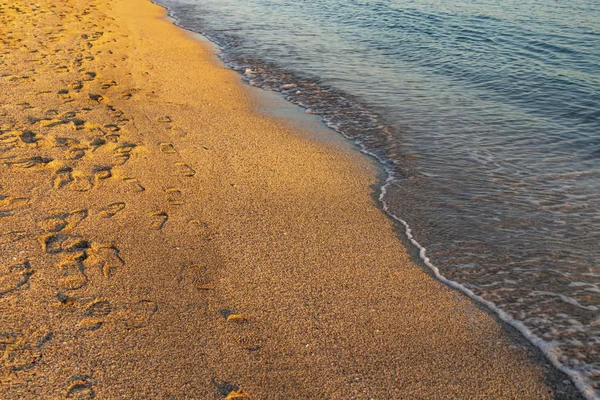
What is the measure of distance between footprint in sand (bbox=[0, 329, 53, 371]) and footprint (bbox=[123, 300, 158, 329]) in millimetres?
457

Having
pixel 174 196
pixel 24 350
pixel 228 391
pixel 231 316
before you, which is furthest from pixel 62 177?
pixel 228 391

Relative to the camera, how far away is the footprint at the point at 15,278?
11.5 feet

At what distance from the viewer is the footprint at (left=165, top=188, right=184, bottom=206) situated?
195 inches

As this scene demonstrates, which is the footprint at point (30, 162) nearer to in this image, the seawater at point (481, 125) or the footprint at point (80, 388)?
the footprint at point (80, 388)

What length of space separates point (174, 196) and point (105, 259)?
1227mm

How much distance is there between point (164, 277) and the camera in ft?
12.6

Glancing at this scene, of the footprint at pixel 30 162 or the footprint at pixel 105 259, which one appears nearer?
the footprint at pixel 105 259

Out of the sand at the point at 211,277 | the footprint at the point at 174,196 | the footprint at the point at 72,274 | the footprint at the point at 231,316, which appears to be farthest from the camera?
the footprint at the point at 174,196

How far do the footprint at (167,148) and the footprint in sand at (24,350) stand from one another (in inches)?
127

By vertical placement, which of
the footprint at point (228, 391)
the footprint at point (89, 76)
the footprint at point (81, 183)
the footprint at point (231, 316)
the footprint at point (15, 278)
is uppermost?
the footprint at point (228, 391)

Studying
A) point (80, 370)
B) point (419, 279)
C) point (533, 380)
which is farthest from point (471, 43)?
point (80, 370)

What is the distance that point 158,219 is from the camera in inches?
182

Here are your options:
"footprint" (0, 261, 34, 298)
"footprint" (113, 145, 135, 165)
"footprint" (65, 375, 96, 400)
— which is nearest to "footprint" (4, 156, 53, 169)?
"footprint" (113, 145, 135, 165)

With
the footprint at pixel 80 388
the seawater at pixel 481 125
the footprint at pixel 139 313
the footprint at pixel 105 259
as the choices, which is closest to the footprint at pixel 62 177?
the footprint at pixel 105 259
